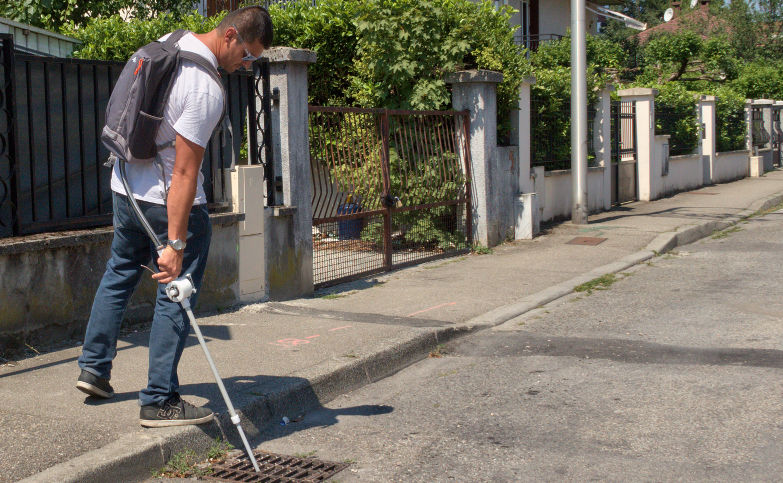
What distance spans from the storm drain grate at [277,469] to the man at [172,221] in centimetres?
29

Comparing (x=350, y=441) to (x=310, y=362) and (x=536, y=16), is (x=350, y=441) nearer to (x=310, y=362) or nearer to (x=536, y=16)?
(x=310, y=362)

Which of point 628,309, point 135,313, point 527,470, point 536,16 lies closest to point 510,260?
point 628,309

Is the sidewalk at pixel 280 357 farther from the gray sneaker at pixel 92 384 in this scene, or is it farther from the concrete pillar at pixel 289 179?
the concrete pillar at pixel 289 179

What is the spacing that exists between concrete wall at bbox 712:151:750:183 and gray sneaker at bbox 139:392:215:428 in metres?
20.1

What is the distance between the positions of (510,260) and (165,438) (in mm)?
6786

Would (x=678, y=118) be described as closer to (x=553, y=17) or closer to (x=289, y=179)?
(x=553, y=17)

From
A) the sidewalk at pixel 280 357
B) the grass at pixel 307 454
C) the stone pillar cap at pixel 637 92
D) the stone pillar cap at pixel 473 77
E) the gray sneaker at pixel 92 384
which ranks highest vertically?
the stone pillar cap at pixel 637 92

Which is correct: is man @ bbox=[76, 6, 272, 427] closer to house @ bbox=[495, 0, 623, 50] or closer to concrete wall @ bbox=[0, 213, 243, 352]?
concrete wall @ bbox=[0, 213, 243, 352]

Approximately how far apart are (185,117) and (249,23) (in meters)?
0.58

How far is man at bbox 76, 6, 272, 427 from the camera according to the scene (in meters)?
3.86

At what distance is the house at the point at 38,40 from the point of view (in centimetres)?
1081

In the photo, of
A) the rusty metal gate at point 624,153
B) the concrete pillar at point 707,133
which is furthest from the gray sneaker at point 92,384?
the concrete pillar at point 707,133

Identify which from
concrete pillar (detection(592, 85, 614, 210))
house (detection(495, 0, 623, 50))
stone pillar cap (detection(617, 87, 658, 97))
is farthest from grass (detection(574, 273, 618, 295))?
house (detection(495, 0, 623, 50))

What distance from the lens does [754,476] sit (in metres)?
3.72
